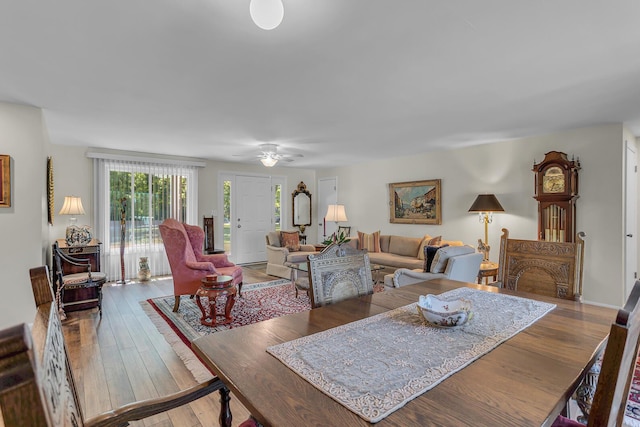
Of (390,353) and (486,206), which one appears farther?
(486,206)

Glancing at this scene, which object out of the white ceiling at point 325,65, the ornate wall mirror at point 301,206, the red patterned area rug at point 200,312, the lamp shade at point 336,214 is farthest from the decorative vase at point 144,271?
the ornate wall mirror at point 301,206

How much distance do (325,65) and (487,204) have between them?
11.3 ft

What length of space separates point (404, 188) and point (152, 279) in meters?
4.96

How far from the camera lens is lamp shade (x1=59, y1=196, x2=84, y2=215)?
15.4ft

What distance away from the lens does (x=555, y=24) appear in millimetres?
1851

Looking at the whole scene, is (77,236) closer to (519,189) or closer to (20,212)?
(20,212)

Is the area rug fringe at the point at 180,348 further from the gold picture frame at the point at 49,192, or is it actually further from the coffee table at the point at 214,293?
the gold picture frame at the point at 49,192

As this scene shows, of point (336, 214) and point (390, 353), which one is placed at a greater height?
point (336, 214)

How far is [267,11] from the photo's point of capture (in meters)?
1.47

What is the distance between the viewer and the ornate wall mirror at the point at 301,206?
8.12 m

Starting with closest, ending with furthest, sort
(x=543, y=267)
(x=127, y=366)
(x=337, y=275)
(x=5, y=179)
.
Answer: (x=337, y=275)
(x=543, y=267)
(x=127, y=366)
(x=5, y=179)

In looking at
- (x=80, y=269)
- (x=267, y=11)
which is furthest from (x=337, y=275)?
(x=80, y=269)

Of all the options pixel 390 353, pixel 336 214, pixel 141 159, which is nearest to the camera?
pixel 390 353

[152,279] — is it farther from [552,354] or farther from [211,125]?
[552,354]
